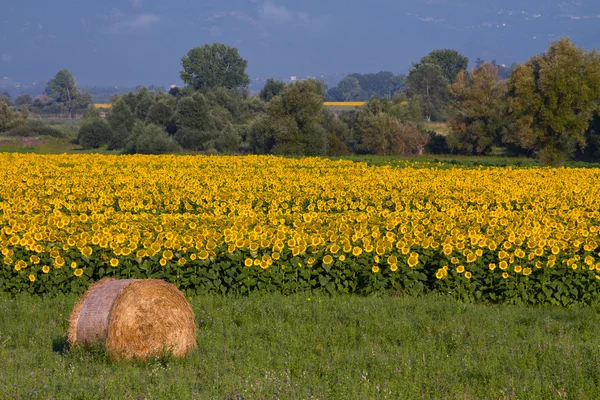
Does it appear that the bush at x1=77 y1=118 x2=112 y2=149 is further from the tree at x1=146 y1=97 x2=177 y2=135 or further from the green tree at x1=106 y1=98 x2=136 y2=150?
the tree at x1=146 y1=97 x2=177 y2=135

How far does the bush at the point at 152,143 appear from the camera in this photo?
2633 inches

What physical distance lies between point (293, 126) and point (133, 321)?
186 ft

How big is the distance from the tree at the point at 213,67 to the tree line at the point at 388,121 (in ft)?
207

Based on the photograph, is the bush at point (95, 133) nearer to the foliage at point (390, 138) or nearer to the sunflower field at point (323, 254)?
the foliage at point (390, 138)

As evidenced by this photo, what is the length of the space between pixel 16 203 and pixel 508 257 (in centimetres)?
1226

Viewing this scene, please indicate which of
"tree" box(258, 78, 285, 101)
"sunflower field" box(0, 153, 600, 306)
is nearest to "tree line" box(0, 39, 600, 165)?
"tree" box(258, 78, 285, 101)

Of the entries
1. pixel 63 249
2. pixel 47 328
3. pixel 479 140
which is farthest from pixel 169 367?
pixel 479 140

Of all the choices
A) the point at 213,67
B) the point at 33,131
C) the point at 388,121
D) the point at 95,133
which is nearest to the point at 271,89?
the point at 33,131

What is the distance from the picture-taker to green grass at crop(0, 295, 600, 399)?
7.40 metres

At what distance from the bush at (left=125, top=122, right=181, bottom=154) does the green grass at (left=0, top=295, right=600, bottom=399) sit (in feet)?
185

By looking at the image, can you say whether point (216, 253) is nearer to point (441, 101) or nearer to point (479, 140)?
point (479, 140)

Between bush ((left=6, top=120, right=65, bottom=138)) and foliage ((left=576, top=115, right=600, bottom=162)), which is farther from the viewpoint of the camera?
bush ((left=6, top=120, right=65, bottom=138))

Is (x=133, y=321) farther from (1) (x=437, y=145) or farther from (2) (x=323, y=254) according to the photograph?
(1) (x=437, y=145)

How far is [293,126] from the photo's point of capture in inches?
2534
